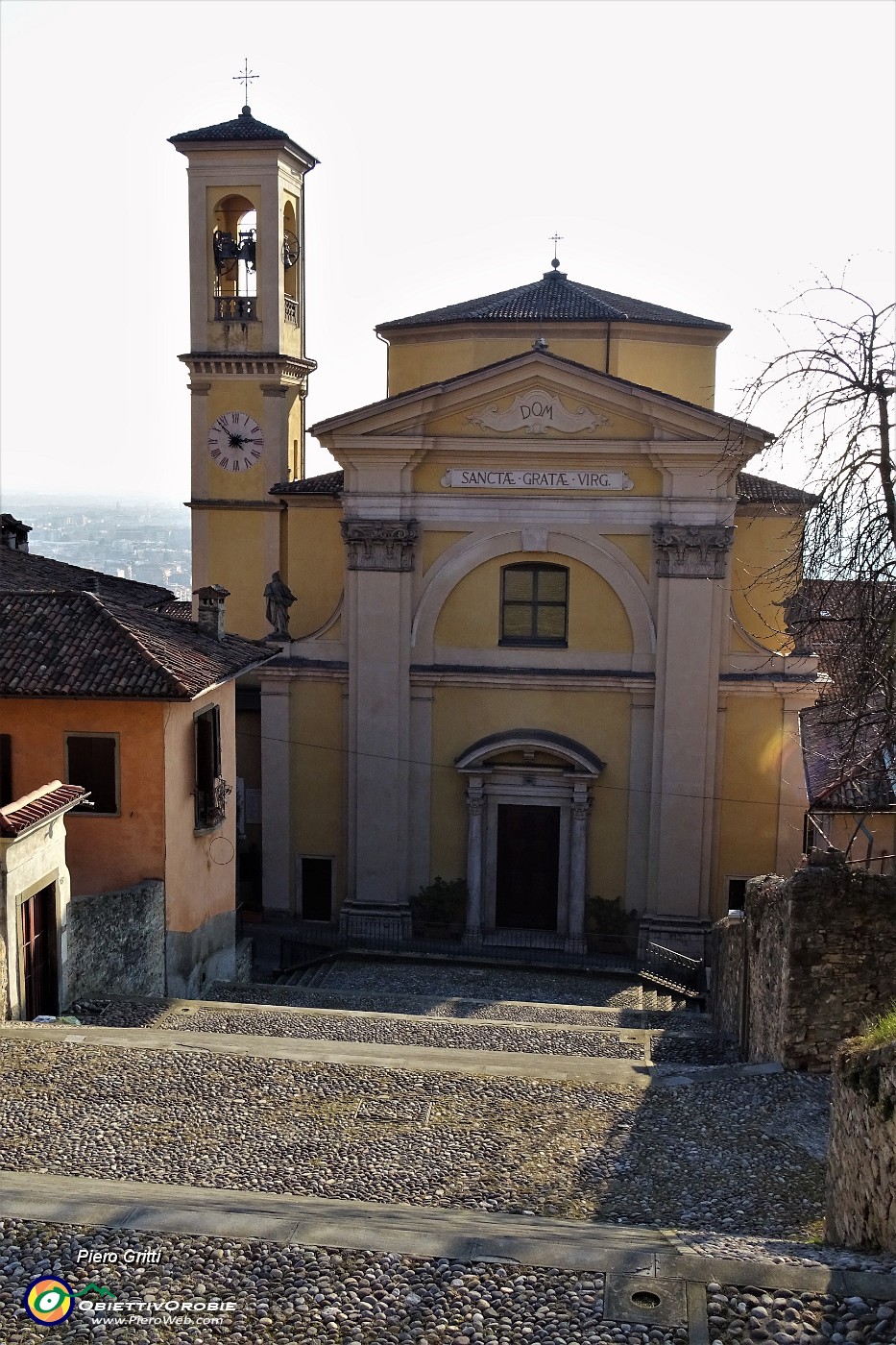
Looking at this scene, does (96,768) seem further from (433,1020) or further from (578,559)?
Answer: (578,559)

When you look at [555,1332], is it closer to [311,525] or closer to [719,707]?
[719,707]

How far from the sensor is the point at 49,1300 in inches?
291

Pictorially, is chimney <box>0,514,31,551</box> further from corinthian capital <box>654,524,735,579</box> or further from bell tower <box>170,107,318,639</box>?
corinthian capital <box>654,524,735,579</box>

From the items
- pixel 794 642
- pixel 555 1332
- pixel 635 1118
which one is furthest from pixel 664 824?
pixel 555 1332

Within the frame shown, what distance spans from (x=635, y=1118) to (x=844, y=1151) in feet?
10.4

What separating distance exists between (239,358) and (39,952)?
1513 centimetres

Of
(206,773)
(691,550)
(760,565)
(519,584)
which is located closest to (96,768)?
(206,773)

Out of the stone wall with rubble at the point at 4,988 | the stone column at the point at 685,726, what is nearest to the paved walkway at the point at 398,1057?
the stone wall with rubble at the point at 4,988

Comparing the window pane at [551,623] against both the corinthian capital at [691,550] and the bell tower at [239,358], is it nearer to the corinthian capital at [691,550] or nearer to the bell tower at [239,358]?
the corinthian capital at [691,550]

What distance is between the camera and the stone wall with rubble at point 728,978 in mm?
15594

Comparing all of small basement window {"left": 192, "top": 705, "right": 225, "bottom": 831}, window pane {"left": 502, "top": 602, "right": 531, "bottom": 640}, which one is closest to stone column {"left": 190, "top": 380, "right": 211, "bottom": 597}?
window pane {"left": 502, "top": 602, "right": 531, "bottom": 640}

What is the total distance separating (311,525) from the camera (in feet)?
83.0

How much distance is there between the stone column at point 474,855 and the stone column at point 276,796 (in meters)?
3.48

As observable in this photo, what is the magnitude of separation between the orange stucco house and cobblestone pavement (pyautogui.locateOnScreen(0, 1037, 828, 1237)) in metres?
3.83
